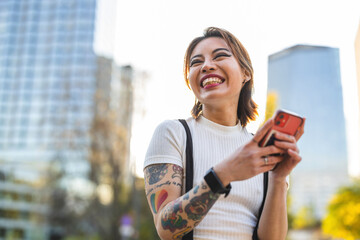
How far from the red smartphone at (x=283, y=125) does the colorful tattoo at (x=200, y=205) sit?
23cm

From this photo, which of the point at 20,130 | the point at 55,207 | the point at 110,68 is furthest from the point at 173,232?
the point at 20,130

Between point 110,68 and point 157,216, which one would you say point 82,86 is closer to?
point 110,68

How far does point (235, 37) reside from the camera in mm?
1760

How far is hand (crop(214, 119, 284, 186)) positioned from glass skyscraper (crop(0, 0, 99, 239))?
4427cm

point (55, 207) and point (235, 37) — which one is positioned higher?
point (235, 37)

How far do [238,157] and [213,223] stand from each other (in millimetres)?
388

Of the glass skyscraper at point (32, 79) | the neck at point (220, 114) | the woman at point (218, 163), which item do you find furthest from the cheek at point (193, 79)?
the glass skyscraper at point (32, 79)

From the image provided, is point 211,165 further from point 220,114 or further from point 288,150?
point 288,150

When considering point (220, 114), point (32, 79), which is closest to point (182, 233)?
point (220, 114)

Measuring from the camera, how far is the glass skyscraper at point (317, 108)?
10306 cm

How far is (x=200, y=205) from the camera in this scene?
125 cm

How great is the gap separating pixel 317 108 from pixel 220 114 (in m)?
110

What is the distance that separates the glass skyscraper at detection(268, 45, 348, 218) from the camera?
103 m

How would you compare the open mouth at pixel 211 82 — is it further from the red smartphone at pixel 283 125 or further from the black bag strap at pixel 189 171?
the red smartphone at pixel 283 125
